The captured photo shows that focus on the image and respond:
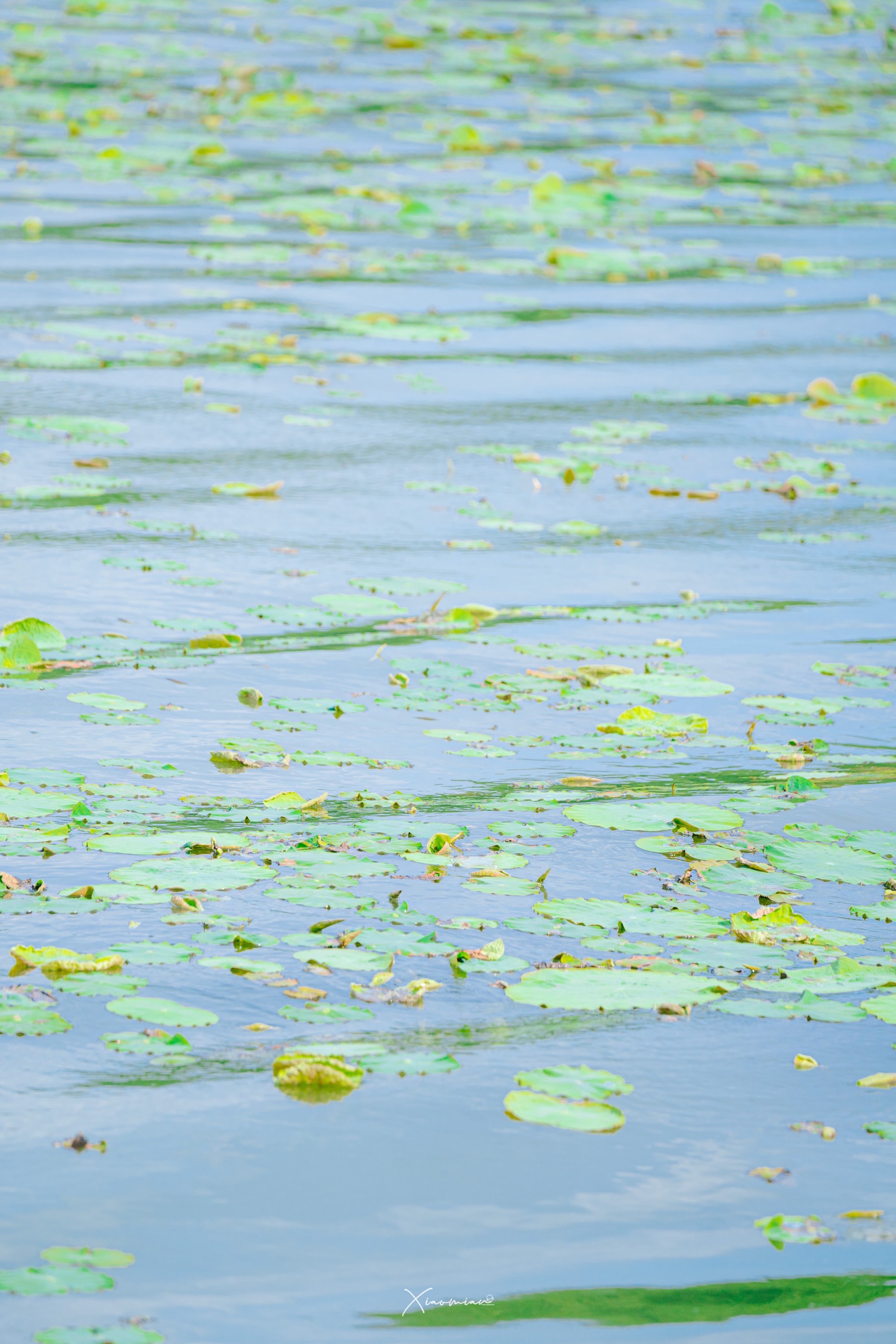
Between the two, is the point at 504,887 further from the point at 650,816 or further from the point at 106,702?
the point at 106,702

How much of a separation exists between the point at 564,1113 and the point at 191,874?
2.05 feet

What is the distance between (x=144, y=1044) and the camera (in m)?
1.64

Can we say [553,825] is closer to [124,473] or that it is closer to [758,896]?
[758,896]

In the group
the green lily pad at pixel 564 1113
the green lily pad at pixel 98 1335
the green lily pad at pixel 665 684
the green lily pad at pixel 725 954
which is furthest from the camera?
the green lily pad at pixel 665 684

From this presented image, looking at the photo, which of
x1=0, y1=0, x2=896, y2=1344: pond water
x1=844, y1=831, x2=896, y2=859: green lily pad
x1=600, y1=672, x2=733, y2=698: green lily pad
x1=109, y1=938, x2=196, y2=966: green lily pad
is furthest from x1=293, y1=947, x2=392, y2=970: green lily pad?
x1=600, y1=672, x2=733, y2=698: green lily pad

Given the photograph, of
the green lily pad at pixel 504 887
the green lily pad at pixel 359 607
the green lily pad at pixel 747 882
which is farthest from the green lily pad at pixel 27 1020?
the green lily pad at pixel 359 607

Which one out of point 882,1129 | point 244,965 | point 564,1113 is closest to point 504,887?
point 244,965

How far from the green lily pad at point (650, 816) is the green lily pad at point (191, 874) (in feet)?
1.61

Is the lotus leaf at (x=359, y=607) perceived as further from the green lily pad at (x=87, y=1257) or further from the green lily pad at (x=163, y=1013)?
the green lily pad at (x=87, y=1257)

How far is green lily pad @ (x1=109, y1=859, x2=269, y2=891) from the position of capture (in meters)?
1.98

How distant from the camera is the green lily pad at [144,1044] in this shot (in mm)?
1632

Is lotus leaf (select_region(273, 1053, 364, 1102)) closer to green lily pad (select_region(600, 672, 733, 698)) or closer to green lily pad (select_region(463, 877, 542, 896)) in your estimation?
green lily pad (select_region(463, 877, 542, 896))

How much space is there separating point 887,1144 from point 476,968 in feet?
1.58

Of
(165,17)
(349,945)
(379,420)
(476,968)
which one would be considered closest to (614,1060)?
(476,968)
